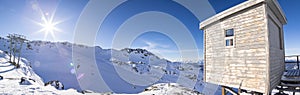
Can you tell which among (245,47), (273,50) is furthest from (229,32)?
(273,50)

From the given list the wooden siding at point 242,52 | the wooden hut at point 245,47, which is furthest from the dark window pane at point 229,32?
the wooden siding at point 242,52

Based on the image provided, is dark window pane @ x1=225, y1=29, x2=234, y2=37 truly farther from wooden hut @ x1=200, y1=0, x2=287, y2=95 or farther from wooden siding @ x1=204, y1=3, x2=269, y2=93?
wooden siding @ x1=204, y1=3, x2=269, y2=93

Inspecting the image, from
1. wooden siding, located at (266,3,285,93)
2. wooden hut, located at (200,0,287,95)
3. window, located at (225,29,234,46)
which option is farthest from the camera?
window, located at (225,29,234,46)

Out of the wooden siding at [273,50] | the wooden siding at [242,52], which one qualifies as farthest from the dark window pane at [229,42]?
the wooden siding at [273,50]

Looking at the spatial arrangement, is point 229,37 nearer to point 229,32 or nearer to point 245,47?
point 229,32

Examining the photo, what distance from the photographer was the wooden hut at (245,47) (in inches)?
263

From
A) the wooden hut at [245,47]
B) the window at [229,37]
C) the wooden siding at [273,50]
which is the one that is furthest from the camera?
the window at [229,37]

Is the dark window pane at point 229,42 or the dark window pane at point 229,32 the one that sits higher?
the dark window pane at point 229,32

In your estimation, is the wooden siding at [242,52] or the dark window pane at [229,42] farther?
the dark window pane at [229,42]

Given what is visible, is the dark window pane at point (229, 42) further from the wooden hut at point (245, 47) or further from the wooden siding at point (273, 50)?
the wooden siding at point (273, 50)

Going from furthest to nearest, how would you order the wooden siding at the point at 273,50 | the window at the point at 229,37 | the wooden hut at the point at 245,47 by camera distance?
the window at the point at 229,37 < the wooden siding at the point at 273,50 < the wooden hut at the point at 245,47

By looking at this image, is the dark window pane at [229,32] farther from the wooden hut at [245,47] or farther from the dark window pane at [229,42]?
the dark window pane at [229,42]

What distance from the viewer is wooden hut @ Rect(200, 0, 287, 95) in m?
6.68

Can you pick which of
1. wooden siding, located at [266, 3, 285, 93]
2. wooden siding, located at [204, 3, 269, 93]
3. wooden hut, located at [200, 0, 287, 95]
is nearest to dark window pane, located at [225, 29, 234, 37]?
wooden hut, located at [200, 0, 287, 95]
